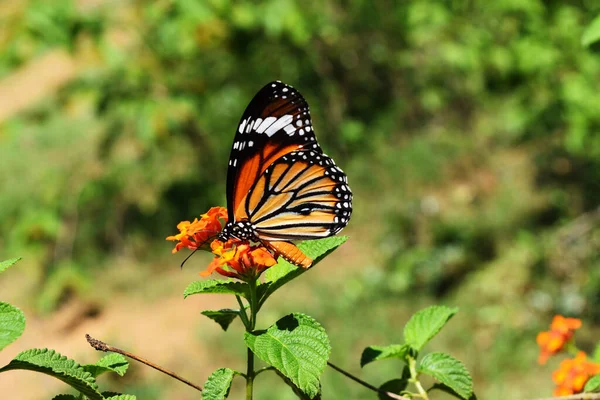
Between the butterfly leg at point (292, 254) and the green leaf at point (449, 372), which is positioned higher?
the butterfly leg at point (292, 254)

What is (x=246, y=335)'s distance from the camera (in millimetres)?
977

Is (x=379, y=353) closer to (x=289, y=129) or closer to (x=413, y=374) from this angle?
(x=413, y=374)

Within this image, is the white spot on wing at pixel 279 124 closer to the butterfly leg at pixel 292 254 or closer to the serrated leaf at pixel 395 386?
the butterfly leg at pixel 292 254

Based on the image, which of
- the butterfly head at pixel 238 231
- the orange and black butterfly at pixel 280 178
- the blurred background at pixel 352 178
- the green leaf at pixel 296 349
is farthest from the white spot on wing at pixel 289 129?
the blurred background at pixel 352 178

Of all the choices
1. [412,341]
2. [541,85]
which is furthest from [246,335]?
[541,85]

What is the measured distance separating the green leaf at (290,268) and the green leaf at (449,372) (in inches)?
10.3

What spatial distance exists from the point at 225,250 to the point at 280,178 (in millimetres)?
540

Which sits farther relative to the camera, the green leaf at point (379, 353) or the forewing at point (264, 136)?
the forewing at point (264, 136)

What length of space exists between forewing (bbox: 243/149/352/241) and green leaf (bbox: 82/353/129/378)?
0.58m

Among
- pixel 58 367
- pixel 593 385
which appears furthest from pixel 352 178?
pixel 58 367

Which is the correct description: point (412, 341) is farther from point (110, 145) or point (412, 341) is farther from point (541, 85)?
point (110, 145)

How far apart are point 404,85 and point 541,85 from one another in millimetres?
2533

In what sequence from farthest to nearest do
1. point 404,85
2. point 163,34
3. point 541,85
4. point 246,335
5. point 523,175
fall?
point 404,85 → point 523,175 → point 163,34 → point 541,85 → point 246,335

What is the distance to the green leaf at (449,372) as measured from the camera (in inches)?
43.8
